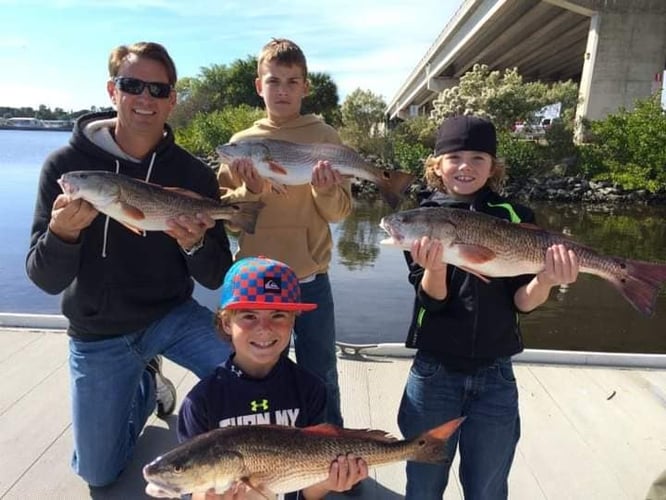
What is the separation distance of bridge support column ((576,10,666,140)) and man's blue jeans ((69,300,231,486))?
3087cm

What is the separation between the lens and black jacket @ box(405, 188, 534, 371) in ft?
9.06

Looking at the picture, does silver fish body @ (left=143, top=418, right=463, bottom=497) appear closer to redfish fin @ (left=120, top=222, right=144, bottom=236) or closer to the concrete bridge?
redfish fin @ (left=120, top=222, right=144, bottom=236)

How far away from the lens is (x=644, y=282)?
2615 millimetres

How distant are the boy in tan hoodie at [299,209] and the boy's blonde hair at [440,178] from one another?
862 millimetres

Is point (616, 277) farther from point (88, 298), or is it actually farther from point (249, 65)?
point (249, 65)

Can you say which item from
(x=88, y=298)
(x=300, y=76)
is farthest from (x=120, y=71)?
(x=88, y=298)

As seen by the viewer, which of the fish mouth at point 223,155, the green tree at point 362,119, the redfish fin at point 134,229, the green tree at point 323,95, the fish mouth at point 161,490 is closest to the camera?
the fish mouth at point 161,490

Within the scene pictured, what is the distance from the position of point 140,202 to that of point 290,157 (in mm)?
1016

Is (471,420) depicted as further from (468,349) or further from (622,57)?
(622,57)

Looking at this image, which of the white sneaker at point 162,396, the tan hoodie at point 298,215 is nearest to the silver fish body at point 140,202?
the tan hoodie at point 298,215

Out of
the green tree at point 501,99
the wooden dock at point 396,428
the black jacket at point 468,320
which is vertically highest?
the green tree at point 501,99

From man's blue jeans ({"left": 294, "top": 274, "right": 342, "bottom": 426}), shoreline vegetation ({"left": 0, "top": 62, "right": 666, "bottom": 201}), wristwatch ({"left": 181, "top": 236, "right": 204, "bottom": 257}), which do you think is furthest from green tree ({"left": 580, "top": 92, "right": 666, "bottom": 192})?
wristwatch ({"left": 181, "top": 236, "right": 204, "bottom": 257})

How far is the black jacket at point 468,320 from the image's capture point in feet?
9.06

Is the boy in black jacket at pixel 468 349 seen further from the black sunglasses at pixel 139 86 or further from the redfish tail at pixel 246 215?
the black sunglasses at pixel 139 86
